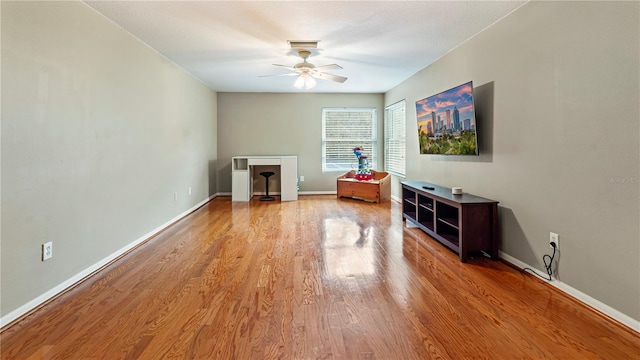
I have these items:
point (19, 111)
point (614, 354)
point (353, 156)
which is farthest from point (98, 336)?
point (353, 156)

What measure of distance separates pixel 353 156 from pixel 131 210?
5.01 m

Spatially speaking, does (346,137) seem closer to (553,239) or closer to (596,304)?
(553,239)

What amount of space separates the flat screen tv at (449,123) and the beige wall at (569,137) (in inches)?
6.6

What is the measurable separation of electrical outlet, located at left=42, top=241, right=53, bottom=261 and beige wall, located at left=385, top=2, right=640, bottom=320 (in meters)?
3.81

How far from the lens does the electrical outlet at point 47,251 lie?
227cm

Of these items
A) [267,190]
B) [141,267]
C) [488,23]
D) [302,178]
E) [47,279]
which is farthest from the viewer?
[302,178]

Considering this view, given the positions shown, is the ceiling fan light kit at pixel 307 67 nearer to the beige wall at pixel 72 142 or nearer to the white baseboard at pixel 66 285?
the beige wall at pixel 72 142

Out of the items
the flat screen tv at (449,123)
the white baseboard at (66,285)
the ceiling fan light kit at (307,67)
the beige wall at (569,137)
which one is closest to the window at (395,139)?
the flat screen tv at (449,123)

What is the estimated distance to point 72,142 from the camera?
2549mm

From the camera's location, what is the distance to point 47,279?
2289mm

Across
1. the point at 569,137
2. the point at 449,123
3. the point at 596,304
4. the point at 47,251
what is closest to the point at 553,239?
the point at 596,304

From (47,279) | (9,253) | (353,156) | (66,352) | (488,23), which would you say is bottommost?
(66,352)

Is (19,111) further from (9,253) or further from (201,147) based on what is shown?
(201,147)

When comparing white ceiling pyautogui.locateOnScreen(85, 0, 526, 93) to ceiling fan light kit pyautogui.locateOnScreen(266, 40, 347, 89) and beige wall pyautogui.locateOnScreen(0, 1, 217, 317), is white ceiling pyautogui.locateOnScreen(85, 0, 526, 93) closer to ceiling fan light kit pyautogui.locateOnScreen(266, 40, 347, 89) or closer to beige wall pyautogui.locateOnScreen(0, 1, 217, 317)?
ceiling fan light kit pyautogui.locateOnScreen(266, 40, 347, 89)
